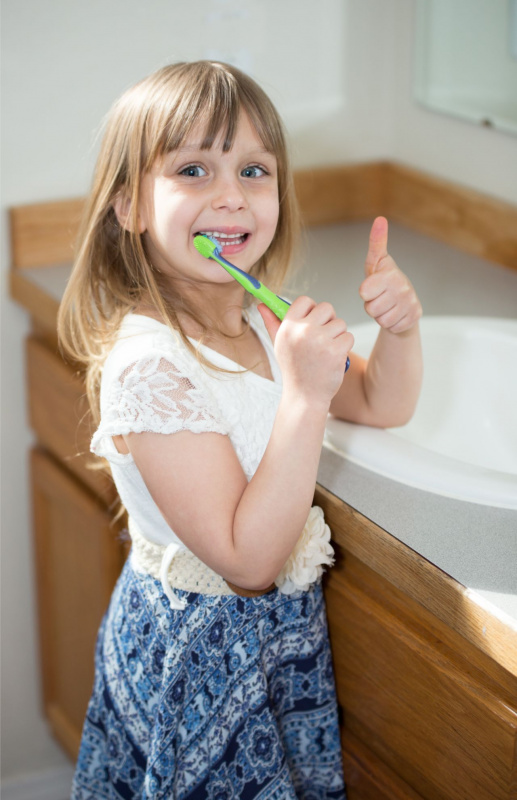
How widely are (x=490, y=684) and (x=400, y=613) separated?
12 centimetres

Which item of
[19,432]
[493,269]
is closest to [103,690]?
[19,432]

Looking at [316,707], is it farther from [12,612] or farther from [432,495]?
[12,612]

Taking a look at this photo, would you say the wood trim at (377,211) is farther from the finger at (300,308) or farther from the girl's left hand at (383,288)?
the finger at (300,308)

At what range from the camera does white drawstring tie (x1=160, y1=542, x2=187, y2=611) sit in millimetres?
886

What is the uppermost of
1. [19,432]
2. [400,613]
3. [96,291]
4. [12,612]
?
[96,291]

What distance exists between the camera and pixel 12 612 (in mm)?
1553

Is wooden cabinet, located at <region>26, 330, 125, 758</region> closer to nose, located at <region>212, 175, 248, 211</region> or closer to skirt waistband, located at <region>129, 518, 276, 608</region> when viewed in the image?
skirt waistband, located at <region>129, 518, 276, 608</region>

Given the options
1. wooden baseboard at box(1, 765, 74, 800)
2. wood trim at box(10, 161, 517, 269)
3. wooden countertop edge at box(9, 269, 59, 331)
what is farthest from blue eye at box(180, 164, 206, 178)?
wooden baseboard at box(1, 765, 74, 800)

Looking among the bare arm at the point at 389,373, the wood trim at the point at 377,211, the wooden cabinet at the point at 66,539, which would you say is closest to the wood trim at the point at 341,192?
the wood trim at the point at 377,211

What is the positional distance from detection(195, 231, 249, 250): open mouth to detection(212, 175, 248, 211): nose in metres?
0.03

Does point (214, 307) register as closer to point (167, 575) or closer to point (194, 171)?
point (194, 171)

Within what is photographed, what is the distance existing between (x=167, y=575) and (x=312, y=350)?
10.5 inches

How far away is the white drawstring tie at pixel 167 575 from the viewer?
886mm

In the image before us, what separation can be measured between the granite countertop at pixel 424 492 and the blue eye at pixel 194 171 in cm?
28
